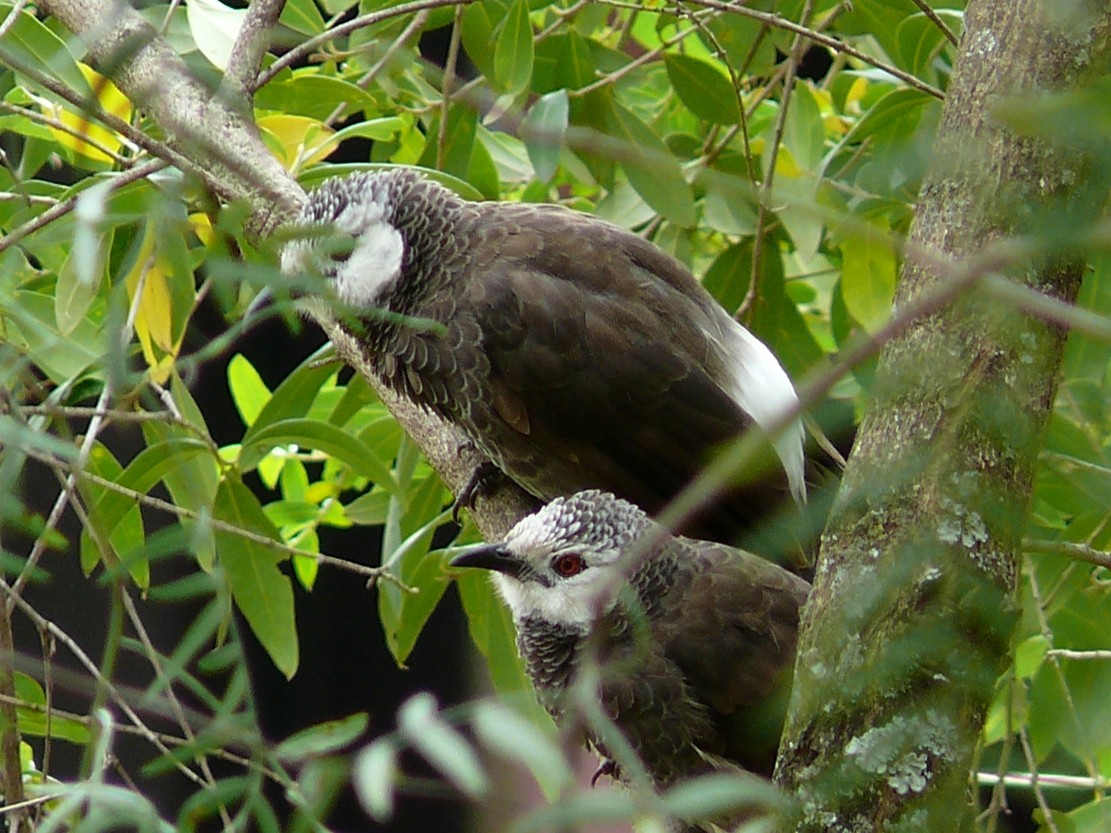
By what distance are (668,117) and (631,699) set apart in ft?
3.47

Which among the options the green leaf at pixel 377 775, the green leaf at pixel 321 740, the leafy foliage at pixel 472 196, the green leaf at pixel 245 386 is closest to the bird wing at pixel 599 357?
the leafy foliage at pixel 472 196

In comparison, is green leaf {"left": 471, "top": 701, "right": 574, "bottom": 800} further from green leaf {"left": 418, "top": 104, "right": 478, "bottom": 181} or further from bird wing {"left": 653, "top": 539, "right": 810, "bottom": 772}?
green leaf {"left": 418, "top": 104, "right": 478, "bottom": 181}

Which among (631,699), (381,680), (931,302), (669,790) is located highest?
(931,302)

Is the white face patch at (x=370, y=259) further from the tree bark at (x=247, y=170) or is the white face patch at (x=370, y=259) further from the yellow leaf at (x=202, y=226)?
the yellow leaf at (x=202, y=226)

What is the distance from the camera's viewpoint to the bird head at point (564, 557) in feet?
5.33

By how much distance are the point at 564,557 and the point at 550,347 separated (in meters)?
0.31

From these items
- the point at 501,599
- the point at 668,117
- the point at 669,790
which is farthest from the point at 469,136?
the point at 669,790

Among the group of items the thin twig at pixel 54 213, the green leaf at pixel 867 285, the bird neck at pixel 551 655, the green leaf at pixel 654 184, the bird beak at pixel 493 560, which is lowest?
the bird neck at pixel 551 655

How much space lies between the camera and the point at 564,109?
1582 mm

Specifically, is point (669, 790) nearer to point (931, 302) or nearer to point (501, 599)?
point (501, 599)

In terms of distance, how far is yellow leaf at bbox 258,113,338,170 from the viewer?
173 centimetres

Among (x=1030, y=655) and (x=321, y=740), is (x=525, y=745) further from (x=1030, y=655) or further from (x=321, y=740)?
(x=1030, y=655)

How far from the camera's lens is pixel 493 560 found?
1586 mm

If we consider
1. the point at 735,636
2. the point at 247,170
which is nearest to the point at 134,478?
the point at 247,170
